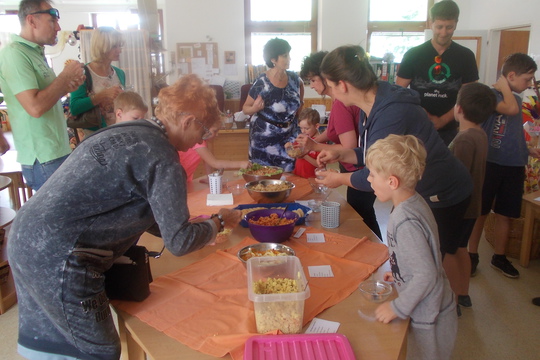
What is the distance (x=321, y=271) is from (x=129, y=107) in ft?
5.05

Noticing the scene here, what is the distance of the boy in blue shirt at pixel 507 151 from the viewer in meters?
2.94

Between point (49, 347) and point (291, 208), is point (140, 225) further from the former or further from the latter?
point (291, 208)

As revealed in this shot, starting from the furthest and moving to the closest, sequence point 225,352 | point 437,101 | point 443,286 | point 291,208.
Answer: point 437,101 < point 291,208 < point 443,286 < point 225,352

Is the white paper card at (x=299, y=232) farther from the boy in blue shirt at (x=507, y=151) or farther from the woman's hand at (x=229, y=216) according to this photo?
the boy in blue shirt at (x=507, y=151)

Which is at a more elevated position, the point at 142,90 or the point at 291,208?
the point at 142,90

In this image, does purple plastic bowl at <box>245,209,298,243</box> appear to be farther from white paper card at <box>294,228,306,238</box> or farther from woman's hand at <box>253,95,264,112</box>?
woman's hand at <box>253,95,264,112</box>

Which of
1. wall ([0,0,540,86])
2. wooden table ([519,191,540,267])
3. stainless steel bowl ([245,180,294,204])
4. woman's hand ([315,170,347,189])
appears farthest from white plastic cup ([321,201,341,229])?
wall ([0,0,540,86])

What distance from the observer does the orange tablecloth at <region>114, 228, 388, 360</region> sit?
1186 millimetres

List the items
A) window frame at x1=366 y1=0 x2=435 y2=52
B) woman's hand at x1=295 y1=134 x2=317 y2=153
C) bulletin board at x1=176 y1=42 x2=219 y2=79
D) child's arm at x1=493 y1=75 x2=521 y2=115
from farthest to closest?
window frame at x1=366 y1=0 x2=435 y2=52, bulletin board at x1=176 y1=42 x2=219 y2=79, child's arm at x1=493 y1=75 x2=521 y2=115, woman's hand at x1=295 y1=134 x2=317 y2=153

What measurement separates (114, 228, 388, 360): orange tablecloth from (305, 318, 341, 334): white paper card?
3 centimetres

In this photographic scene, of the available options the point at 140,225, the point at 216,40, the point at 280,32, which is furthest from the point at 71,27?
Result: the point at 140,225

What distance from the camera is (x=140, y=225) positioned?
1.26 metres

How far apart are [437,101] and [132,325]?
8.62 feet

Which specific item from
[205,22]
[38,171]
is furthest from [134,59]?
[205,22]
